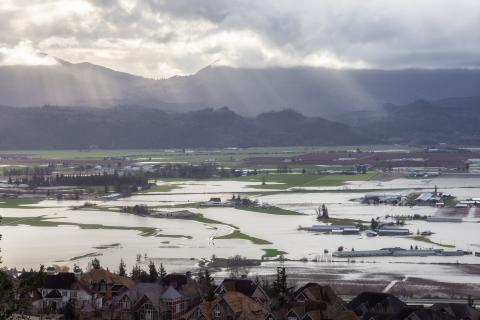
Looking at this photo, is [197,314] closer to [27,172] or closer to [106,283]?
[106,283]

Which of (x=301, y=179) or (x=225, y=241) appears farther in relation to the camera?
(x=301, y=179)

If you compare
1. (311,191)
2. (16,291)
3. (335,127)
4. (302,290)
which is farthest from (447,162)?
(16,291)

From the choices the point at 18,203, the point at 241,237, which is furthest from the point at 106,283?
the point at 18,203

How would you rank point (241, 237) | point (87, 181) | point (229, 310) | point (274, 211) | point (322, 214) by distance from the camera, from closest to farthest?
1. point (229, 310)
2. point (241, 237)
3. point (322, 214)
4. point (274, 211)
5. point (87, 181)

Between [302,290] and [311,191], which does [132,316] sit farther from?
[311,191]

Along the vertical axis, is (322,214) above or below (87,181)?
below

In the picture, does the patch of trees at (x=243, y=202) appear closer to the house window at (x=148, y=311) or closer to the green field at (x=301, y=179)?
the green field at (x=301, y=179)
